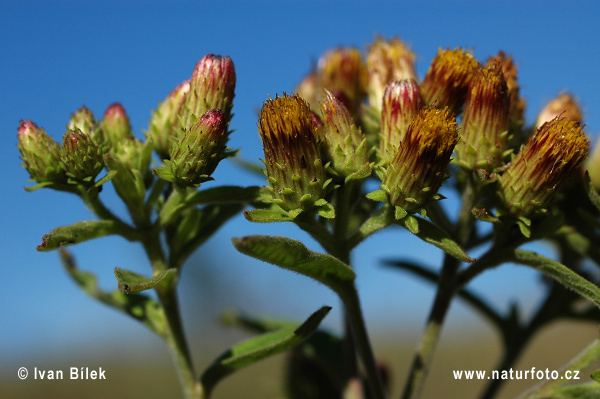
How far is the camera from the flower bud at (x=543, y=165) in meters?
3.12

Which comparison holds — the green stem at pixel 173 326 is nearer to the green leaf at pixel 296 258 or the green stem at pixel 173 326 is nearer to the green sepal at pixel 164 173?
the green sepal at pixel 164 173

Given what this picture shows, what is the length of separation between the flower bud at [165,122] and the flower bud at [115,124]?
0.18 metres

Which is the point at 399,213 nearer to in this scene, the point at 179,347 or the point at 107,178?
the point at 107,178

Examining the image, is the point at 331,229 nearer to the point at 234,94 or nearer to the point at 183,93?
the point at 234,94

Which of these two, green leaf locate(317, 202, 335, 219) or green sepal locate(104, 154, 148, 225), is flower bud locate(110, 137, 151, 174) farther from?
green leaf locate(317, 202, 335, 219)

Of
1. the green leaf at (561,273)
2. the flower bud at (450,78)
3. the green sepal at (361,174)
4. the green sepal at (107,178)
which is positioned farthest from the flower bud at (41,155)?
the green leaf at (561,273)

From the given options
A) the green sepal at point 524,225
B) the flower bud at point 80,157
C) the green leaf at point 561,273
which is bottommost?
the green leaf at point 561,273

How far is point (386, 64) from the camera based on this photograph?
15.4ft

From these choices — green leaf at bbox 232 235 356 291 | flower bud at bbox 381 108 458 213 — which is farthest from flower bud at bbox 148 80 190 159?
flower bud at bbox 381 108 458 213

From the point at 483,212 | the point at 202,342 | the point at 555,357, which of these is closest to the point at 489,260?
the point at 483,212

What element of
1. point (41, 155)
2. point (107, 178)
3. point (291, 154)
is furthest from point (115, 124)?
point (291, 154)

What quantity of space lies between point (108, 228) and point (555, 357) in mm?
20513

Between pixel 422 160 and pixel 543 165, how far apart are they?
0.68m

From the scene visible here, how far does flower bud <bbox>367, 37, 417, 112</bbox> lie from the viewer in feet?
14.8
